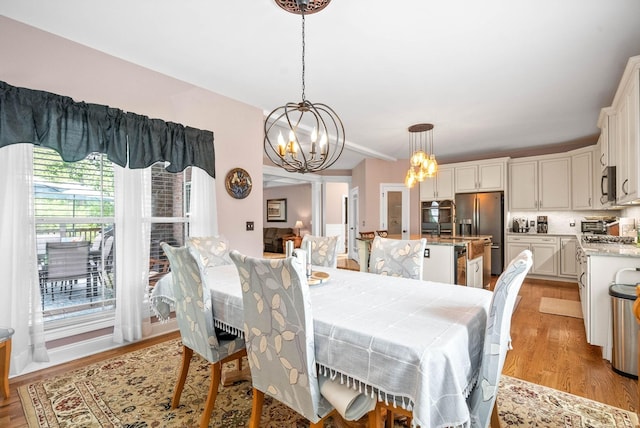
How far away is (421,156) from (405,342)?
3.31 metres

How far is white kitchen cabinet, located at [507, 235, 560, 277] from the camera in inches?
210

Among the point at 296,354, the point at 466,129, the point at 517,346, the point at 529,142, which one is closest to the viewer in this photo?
the point at 296,354

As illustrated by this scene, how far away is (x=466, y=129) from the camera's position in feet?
15.6

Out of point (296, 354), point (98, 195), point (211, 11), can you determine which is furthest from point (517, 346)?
point (98, 195)

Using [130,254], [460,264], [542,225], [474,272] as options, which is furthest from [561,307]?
[130,254]

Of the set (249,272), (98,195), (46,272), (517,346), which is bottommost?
→ (517,346)

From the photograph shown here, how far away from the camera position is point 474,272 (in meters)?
3.99

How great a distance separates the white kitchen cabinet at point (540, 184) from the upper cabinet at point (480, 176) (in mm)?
253

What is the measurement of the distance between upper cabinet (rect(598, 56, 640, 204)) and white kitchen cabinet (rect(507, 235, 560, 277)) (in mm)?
2308

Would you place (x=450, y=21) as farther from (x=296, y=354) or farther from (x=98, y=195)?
(x=98, y=195)

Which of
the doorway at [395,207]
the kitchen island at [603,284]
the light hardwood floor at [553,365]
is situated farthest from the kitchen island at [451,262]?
the doorway at [395,207]

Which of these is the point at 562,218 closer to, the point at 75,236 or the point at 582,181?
the point at 582,181

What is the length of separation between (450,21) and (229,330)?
2.54 m

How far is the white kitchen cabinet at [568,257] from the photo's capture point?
5145 millimetres
